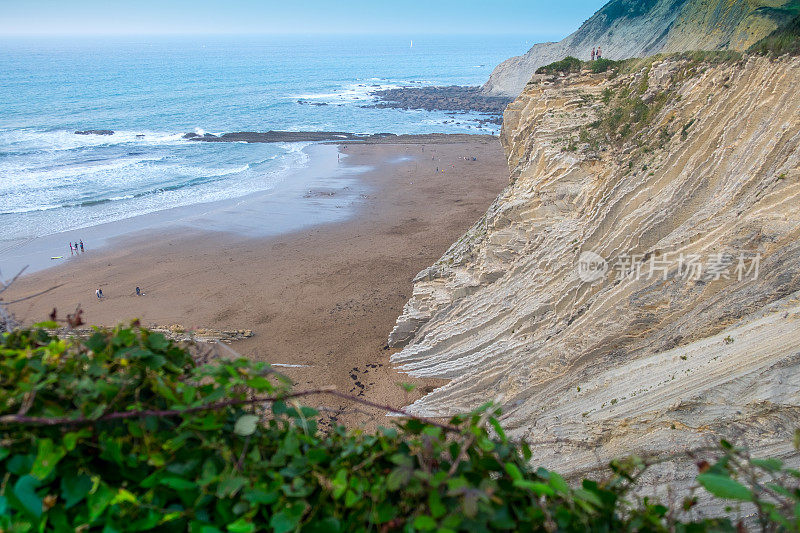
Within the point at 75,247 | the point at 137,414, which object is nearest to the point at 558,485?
the point at 137,414

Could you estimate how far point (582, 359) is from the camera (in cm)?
1078

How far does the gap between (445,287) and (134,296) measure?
15.3m

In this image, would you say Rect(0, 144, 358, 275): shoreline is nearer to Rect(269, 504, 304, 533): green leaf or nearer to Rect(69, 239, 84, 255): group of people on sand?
Rect(69, 239, 84, 255): group of people on sand

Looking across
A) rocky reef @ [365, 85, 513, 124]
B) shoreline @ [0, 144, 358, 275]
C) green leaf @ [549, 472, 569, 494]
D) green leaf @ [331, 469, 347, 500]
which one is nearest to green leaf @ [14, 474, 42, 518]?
green leaf @ [331, 469, 347, 500]

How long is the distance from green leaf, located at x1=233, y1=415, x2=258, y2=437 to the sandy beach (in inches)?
381

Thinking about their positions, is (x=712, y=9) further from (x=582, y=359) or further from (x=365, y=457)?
(x=365, y=457)

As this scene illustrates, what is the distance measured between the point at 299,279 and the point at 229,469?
22.2 meters

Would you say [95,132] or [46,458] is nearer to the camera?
[46,458]

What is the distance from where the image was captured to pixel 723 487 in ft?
7.97

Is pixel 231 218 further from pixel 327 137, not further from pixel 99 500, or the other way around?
pixel 99 500

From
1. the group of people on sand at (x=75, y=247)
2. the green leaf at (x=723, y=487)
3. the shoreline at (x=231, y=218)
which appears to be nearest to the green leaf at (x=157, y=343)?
the green leaf at (x=723, y=487)

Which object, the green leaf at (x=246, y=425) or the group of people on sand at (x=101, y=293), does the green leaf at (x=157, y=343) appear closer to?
the green leaf at (x=246, y=425)

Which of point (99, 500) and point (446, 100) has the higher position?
point (446, 100)

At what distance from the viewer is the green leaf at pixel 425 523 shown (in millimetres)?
2318
